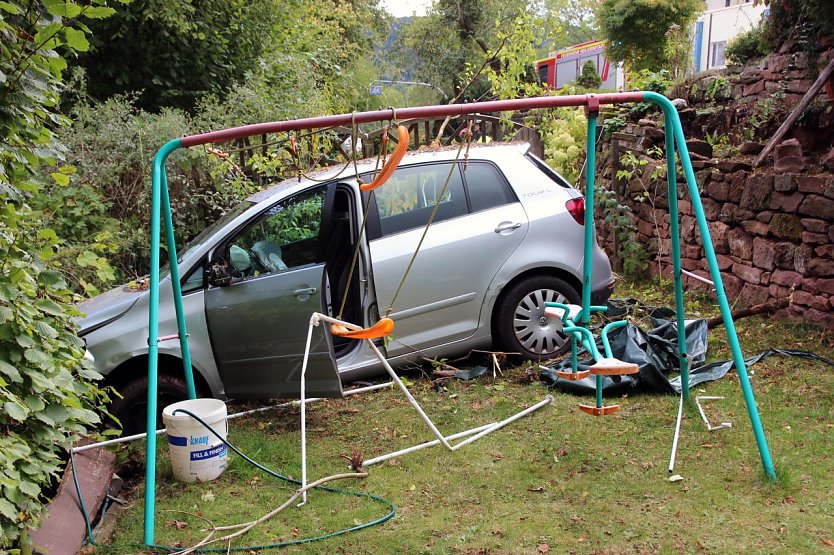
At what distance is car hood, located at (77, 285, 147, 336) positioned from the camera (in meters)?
5.04

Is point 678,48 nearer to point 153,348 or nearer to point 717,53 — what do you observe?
point 717,53

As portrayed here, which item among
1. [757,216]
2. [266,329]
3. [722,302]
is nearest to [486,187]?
[266,329]

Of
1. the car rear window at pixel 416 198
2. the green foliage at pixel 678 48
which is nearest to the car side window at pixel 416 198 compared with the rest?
the car rear window at pixel 416 198

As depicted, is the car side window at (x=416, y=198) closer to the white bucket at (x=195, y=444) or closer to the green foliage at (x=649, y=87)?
the white bucket at (x=195, y=444)

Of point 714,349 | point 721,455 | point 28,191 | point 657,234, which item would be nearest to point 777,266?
point 714,349

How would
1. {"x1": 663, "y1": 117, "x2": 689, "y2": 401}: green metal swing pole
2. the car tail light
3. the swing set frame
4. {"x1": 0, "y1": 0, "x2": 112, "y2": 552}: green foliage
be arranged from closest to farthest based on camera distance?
{"x1": 0, "y1": 0, "x2": 112, "y2": 552}: green foliage
the swing set frame
{"x1": 663, "y1": 117, "x2": 689, "y2": 401}: green metal swing pole
the car tail light

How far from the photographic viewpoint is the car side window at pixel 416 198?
19.0 feet

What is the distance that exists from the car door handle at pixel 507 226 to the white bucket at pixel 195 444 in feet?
8.30

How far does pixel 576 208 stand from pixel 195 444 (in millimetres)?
3432

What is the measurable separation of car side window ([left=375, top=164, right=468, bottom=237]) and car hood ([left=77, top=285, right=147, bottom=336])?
1.88 metres

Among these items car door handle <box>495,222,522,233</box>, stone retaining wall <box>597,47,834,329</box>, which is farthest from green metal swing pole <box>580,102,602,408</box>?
stone retaining wall <box>597,47,834,329</box>

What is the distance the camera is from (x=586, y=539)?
11.6 feet

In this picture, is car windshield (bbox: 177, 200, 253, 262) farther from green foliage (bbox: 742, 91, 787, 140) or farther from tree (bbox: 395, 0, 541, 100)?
tree (bbox: 395, 0, 541, 100)

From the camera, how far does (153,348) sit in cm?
405
